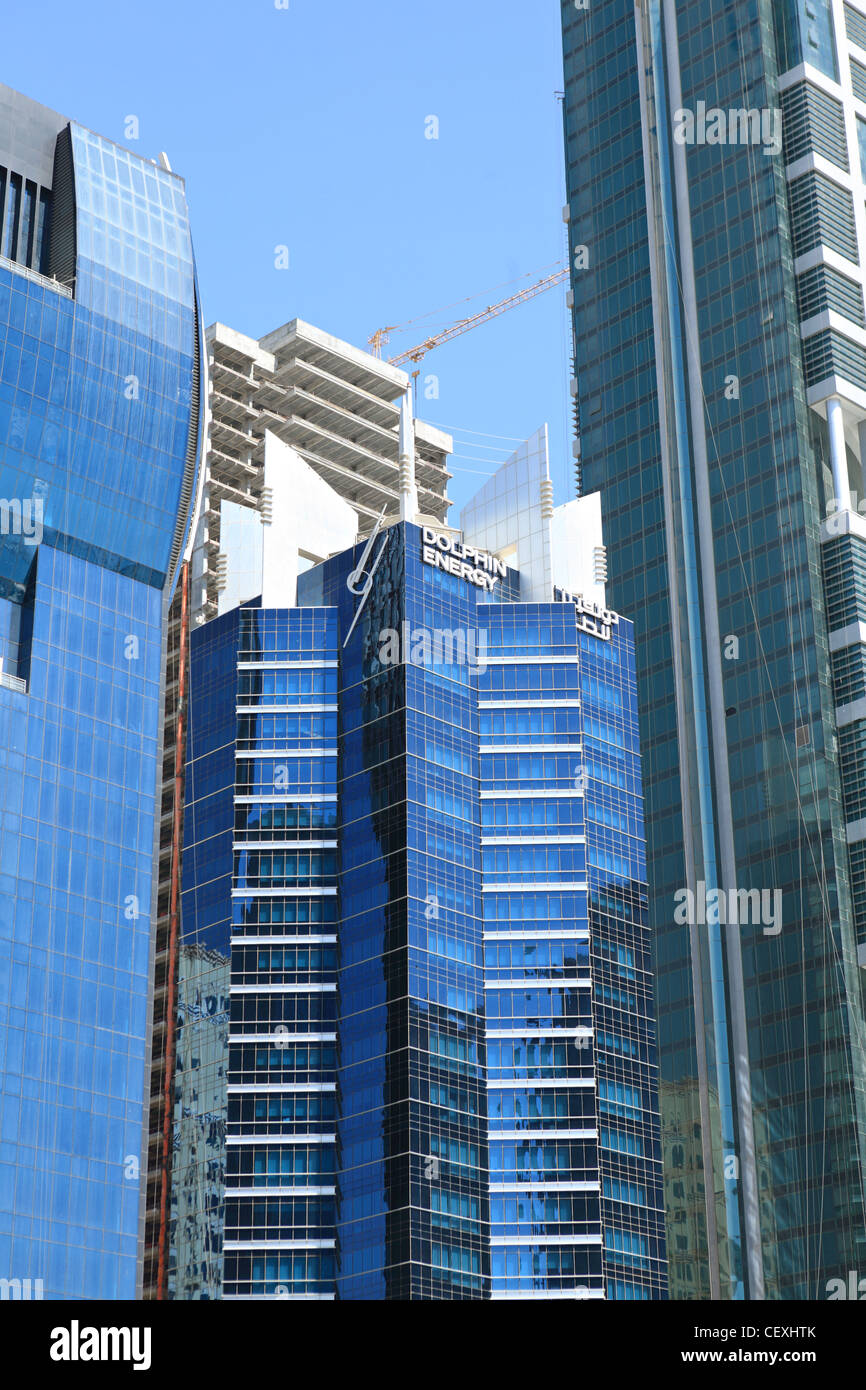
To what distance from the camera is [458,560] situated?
196 m

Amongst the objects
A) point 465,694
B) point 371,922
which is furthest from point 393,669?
point 371,922

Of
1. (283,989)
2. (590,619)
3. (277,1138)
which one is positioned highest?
(590,619)

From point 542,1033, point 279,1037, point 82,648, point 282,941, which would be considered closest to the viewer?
point 82,648

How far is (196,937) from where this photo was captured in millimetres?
182250

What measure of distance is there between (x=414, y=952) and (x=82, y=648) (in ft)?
153

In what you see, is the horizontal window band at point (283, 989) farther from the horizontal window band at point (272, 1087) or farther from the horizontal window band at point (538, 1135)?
the horizontal window band at point (538, 1135)

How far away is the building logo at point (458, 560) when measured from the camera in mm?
192688

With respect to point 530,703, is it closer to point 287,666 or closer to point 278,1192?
point 287,666

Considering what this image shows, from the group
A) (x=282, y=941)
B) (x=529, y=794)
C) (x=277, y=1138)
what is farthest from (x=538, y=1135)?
(x=529, y=794)

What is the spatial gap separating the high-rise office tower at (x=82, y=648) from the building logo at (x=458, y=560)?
42.6 meters
